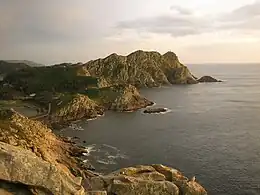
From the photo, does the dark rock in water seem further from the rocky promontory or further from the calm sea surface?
the rocky promontory

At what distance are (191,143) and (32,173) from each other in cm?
6221

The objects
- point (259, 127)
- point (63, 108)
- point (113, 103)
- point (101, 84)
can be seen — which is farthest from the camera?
point (101, 84)

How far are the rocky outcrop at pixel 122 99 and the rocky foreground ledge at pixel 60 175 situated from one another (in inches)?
2406

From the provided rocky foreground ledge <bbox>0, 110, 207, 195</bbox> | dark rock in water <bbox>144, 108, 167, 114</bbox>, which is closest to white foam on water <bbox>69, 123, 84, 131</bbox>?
rocky foreground ledge <bbox>0, 110, 207, 195</bbox>

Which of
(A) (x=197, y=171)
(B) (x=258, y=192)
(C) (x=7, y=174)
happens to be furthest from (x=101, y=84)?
(C) (x=7, y=174)

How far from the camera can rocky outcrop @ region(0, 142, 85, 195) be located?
84.4ft

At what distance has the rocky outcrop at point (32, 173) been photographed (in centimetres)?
2572

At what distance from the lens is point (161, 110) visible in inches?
5389

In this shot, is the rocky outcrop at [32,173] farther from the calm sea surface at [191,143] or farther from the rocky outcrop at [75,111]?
the rocky outcrop at [75,111]

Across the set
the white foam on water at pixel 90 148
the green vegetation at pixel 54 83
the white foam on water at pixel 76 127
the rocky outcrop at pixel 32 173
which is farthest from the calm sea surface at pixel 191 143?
the green vegetation at pixel 54 83

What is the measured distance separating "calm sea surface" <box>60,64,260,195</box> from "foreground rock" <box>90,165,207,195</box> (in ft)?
30.3

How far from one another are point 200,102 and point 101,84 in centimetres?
5468

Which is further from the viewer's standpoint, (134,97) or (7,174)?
(134,97)

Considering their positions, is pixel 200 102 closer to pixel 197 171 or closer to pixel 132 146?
pixel 132 146
